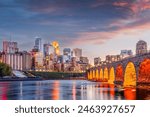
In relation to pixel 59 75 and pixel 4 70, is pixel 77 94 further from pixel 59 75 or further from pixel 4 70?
pixel 59 75

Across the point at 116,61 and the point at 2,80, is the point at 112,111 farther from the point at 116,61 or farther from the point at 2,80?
the point at 2,80

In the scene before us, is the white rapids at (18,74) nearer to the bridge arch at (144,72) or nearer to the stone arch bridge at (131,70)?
the stone arch bridge at (131,70)

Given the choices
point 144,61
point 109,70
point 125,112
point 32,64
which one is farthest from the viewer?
point 32,64

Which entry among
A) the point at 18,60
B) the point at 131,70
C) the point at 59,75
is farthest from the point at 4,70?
the point at 131,70

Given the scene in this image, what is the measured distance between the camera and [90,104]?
33.2ft

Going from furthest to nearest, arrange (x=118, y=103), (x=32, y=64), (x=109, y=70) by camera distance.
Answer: (x=32, y=64), (x=109, y=70), (x=118, y=103)

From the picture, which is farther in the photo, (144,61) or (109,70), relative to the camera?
(109,70)

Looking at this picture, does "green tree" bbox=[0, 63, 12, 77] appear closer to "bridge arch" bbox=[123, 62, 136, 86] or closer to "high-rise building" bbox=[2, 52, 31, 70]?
"high-rise building" bbox=[2, 52, 31, 70]

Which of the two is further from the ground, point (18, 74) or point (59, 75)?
point (18, 74)

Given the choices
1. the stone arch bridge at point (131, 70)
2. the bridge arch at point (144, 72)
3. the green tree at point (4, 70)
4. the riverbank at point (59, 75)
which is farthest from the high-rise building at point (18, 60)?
the bridge arch at point (144, 72)

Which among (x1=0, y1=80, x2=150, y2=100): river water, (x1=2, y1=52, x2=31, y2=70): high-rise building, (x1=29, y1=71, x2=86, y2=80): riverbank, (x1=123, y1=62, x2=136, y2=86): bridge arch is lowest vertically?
(x1=29, y1=71, x2=86, y2=80): riverbank

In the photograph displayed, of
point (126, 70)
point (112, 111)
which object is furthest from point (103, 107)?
point (126, 70)

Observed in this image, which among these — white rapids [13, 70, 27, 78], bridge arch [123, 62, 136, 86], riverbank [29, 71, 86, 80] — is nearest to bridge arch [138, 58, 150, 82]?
bridge arch [123, 62, 136, 86]

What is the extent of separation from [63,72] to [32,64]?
24.0ft
